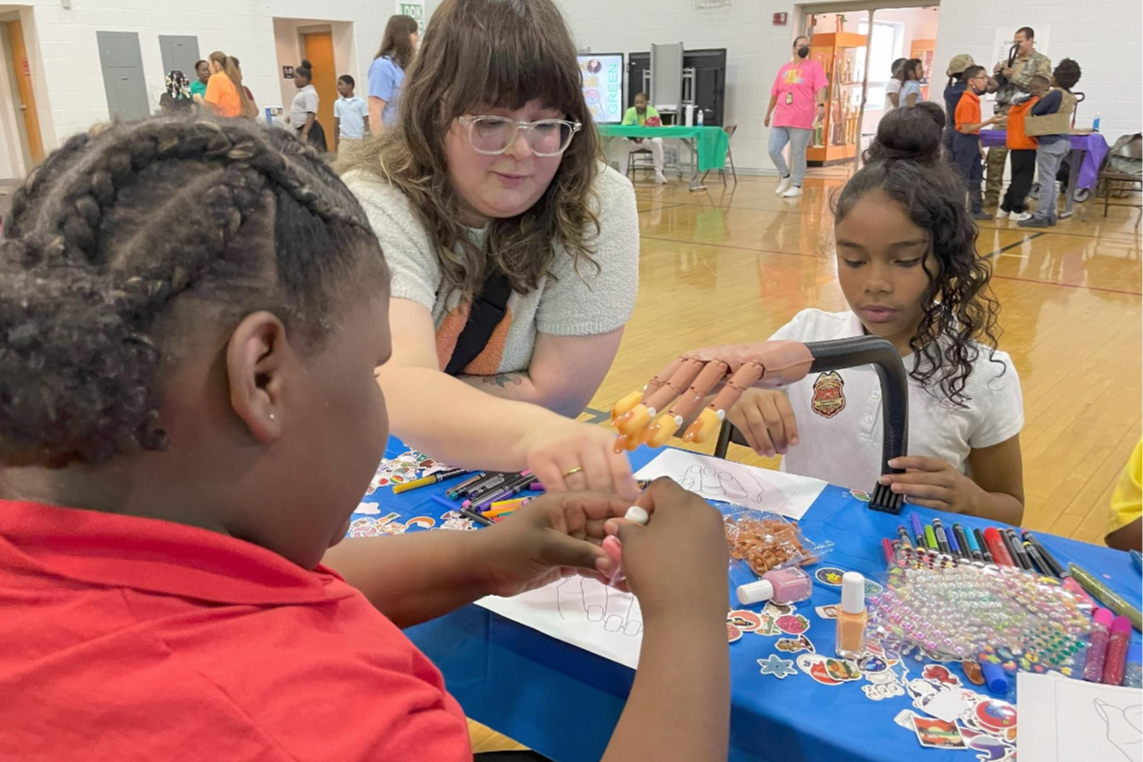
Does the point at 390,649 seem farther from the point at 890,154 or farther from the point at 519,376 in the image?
the point at 890,154

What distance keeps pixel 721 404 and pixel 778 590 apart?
275mm

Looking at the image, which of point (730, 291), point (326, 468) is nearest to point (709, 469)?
point (326, 468)

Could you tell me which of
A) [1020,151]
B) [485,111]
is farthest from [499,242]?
[1020,151]

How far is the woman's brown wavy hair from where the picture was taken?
3.93 ft

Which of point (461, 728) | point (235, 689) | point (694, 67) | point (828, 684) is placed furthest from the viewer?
point (694, 67)

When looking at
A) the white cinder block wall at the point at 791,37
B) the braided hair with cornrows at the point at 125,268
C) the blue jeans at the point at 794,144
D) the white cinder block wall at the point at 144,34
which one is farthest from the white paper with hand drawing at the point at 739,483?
the white cinder block wall at the point at 144,34

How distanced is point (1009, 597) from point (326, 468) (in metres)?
0.77

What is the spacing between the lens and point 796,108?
870 cm

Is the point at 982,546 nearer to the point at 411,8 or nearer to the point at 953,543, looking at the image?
the point at 953,543

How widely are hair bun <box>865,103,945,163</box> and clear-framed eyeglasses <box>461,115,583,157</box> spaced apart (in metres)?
0.69

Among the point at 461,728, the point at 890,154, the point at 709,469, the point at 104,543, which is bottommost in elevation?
the point at 709,469

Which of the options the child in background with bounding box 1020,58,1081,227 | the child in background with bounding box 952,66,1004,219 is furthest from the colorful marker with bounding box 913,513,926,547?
the child in background with bounding box 952,66,1004,219

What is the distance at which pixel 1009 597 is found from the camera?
939 millimetres

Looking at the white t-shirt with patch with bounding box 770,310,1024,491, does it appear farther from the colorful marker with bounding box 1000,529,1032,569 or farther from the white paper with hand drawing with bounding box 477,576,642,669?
the white paper with hand drawing with bounding box 477,576,642,669
